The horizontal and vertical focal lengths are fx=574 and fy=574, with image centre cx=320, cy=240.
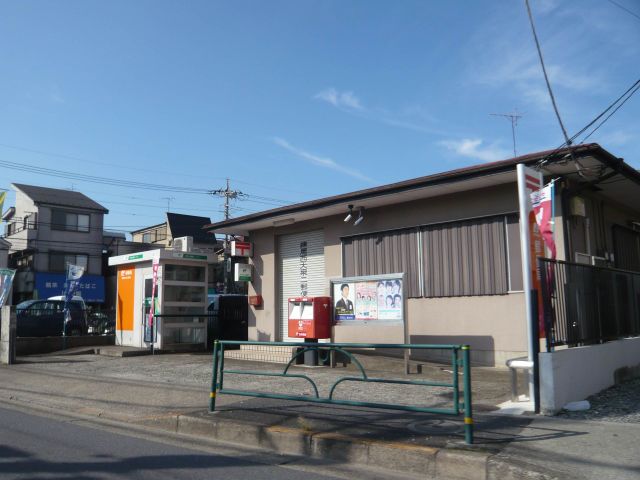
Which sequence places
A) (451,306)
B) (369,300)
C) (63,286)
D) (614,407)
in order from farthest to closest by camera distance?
(63,286)
(451,306)
(369,300)
(614,407)

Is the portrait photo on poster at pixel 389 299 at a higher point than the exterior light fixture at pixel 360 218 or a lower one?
lower

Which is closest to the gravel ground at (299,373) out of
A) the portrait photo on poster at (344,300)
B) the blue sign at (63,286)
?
the portrait photo on poster at (344,300)

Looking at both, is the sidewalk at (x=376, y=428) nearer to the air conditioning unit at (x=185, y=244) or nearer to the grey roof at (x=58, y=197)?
the air conditioning unit at (x=185, y=244)

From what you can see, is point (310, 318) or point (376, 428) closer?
point (376, 428)

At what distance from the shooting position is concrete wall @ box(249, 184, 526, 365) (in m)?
12.2

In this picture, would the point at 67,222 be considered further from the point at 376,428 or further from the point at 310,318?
the point at 376,428

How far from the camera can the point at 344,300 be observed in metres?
13.2

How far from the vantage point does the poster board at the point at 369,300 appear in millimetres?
12133

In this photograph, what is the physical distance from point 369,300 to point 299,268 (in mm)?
4660

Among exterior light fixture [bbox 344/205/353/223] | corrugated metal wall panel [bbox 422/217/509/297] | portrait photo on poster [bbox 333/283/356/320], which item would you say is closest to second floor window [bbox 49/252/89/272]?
exterior light fixture [bbox 344/205/353/223]

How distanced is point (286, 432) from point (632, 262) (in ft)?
42.3

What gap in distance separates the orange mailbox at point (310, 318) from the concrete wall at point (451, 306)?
168 centimetres

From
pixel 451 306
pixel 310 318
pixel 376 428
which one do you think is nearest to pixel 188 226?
pixel 310 318

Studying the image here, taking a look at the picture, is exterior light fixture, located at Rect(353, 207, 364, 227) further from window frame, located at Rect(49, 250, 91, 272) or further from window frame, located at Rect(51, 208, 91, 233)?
window frame, located at Rect(51, 208, 91, 233)
